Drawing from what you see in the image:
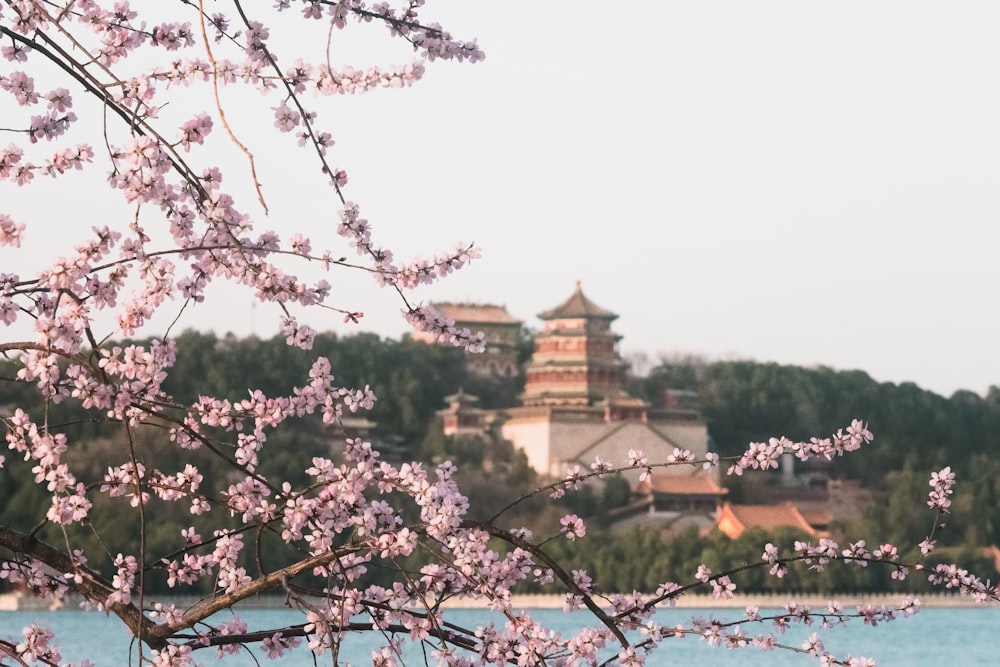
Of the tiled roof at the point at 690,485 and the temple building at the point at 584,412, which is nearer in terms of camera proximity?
the tiled roof at the point at 690,485

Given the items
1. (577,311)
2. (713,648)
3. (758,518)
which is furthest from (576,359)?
(713,648)

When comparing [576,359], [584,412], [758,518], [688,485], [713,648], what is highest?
[576,359]

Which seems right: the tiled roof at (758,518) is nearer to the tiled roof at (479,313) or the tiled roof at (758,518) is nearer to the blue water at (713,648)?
the blue water at (713,648)

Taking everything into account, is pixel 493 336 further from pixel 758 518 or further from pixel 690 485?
pixel 758 518

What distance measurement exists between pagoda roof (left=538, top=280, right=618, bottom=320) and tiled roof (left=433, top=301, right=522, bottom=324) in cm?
675

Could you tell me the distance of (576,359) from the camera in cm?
6725

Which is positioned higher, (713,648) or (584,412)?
(584,412)

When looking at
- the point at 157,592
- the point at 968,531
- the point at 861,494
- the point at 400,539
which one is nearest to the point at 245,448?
the point at 400,539

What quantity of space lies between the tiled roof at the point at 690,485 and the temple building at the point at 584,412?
41 cm

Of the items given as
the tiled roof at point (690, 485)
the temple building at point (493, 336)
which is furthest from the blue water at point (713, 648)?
the temple building at point (493, 336)

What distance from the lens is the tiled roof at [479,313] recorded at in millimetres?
75688

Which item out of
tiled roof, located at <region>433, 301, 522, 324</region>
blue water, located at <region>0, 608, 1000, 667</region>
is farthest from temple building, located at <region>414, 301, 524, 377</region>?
blue water, located at <region>0, 608, 1000, 667</region>

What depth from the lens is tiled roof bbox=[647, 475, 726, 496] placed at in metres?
57.9

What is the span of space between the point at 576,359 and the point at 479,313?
10616 millimetres
